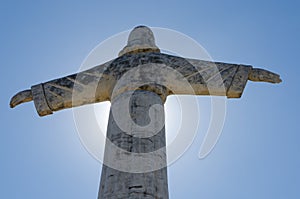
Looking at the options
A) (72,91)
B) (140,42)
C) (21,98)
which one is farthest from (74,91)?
(140,42)

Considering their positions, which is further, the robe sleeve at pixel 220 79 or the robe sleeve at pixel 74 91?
the robe sleeve at pixel 74 91

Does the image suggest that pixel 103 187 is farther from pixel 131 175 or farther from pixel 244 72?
pixel 244 72

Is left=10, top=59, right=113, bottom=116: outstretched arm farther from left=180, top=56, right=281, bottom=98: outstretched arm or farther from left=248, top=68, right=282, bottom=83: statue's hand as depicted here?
left=248, top=68, right=282, bottom=83: statue's hand

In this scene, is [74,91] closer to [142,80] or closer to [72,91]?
[72,91]

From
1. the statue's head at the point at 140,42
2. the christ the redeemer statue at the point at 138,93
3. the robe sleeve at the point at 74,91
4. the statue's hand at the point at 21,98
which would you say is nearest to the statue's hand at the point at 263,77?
the christ the redeemer statue at the point at 138,93

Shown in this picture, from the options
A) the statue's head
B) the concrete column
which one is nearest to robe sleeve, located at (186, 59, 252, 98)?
the concrete column

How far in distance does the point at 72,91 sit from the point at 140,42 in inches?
62.5

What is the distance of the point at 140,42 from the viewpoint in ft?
26.3

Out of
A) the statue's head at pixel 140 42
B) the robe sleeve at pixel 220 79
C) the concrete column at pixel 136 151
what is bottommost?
the concrete column at pixel 136 151

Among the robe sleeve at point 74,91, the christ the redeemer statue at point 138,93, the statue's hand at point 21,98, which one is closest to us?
Answer: the christ the redeemer statue at point 138,93

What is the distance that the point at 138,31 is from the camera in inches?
329

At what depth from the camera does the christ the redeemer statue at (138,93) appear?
5.75 metres

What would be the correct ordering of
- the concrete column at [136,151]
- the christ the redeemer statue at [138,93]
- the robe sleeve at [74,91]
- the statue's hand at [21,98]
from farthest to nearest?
the statue's hand at [21,98]
the robe sleeve at [74,91]
the christ the redeemer statue at [138,93]
the concrete column at [136,151]

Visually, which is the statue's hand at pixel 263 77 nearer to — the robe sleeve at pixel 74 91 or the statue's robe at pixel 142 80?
the statue's robe at pixel 142 80
